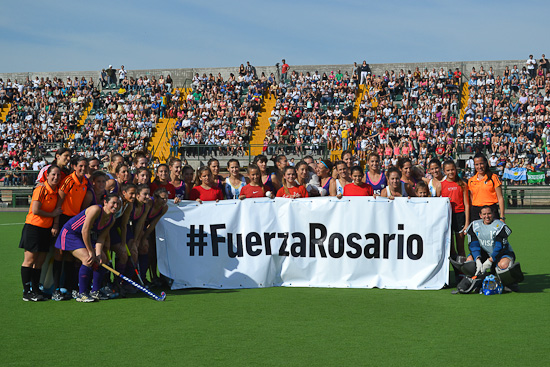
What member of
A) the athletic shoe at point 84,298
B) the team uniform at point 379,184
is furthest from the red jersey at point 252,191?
the athletic shoe at point 84,298

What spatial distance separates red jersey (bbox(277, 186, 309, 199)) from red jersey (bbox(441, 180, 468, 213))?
6.41 ft

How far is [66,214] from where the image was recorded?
7.92 metres

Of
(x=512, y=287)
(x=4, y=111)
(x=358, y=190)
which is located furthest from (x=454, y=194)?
(x=4, y=111)

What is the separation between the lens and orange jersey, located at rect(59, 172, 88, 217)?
25.7 feet

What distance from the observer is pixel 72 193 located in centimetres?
789

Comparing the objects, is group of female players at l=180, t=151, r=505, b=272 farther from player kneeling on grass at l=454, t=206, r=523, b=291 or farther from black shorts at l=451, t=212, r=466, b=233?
player kneeling on grass at l=454, t=206, r=523, b=291

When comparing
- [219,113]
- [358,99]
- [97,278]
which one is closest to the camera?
[97,278]

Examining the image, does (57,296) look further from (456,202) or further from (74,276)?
(456,202)

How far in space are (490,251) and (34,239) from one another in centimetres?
561

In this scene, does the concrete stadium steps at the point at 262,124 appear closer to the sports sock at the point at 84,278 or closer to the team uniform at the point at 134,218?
the team uniform at the point at 134,218

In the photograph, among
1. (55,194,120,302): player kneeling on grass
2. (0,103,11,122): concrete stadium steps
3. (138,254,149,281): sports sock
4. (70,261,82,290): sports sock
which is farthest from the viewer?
(0,103,11,122): concrete stadium steps

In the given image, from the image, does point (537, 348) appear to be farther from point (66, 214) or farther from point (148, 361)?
point (66, 214)

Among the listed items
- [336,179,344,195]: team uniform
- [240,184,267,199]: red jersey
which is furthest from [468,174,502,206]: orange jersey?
[240,184,267,199]: red jersey

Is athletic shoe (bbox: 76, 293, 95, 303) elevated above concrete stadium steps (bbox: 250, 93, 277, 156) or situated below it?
below
